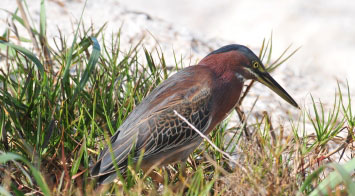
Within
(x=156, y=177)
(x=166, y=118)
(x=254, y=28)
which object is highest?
(x=254, y=28)

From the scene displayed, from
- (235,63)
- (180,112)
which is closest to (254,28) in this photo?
(235,63)

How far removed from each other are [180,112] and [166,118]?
0.09 meters

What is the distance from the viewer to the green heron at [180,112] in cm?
341

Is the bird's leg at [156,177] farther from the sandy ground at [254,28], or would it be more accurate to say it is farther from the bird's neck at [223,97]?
the sandy ground at [254,28]

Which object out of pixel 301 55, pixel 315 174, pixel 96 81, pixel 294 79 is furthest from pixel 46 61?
pixel 301 55

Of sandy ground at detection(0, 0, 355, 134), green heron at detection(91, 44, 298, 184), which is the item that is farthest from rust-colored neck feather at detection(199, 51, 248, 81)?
sandy ground at detection(0, 0, 355, 134)

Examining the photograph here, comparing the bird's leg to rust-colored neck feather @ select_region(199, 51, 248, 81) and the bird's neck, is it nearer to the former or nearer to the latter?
the bird's neck

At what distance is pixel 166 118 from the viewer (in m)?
3.49

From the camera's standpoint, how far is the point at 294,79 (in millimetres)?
5445

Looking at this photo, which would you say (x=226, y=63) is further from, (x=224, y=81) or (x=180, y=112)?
(x=180, y=112)

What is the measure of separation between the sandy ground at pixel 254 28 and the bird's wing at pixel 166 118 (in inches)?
46.9

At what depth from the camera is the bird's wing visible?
343 cm

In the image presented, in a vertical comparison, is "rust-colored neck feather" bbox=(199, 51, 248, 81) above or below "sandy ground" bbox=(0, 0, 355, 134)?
below

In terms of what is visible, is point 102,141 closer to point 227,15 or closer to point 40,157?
point 40,157
